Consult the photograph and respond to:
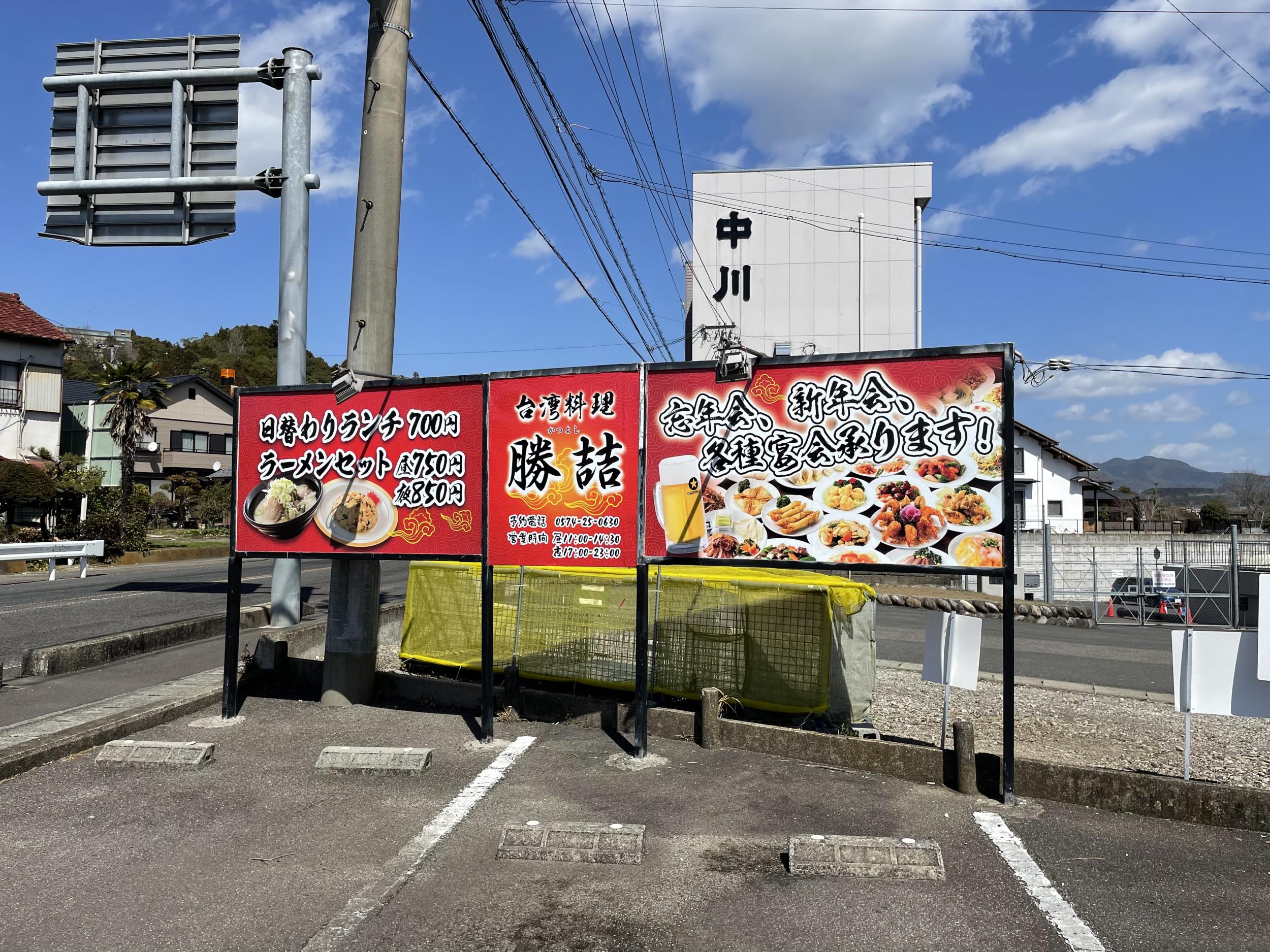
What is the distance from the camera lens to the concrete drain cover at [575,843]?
16.3 ft

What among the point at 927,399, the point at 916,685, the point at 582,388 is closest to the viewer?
the point at 927,399

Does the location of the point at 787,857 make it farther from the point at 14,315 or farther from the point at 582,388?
the point at 14,315

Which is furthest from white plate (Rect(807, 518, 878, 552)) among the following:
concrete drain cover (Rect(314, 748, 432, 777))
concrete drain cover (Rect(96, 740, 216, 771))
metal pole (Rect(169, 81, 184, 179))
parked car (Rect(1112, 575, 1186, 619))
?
parked car (Rect(1112, 575, 1186, 619))

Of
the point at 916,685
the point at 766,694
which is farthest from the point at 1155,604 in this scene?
the point at 766,694

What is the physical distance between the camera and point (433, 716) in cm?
833

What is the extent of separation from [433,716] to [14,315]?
1578 inches

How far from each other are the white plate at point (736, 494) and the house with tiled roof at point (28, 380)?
4039cm

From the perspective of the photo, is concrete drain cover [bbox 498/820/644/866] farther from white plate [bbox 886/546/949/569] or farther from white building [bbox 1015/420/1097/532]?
white building [bbox 1015/420/1097/532]

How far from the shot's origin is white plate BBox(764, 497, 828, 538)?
22.0 feet

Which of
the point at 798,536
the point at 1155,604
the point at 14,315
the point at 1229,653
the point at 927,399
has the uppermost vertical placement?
the point at 14,315

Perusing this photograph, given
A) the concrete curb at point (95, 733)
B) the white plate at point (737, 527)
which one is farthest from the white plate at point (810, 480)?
the concrete curb at point (95, 733)

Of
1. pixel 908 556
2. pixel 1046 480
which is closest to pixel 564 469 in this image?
pixel 908 556

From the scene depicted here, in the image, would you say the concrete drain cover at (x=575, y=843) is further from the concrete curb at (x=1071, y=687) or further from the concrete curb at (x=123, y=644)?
the concrete curb at (x=123, y=644)

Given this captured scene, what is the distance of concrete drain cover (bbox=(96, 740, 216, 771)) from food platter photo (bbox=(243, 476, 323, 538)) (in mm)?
2142
